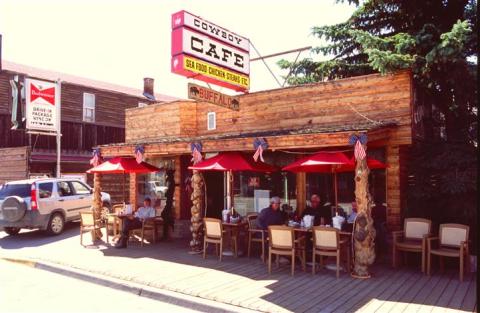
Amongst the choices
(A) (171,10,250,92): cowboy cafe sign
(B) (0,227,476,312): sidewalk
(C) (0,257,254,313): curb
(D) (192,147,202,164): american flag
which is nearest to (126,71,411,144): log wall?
(A) (171,10,250,92): cowboy cafe sign

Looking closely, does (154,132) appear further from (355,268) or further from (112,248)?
(355,268)

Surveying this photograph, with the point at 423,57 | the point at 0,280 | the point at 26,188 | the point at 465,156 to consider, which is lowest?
the point at 0,280

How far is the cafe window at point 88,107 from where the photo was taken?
84.1 feet

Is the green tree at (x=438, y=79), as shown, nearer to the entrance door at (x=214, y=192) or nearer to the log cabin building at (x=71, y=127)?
the entrance door at (x=214, y=192)

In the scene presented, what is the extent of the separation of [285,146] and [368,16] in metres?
6.47

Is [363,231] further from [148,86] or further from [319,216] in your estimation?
[148,86]

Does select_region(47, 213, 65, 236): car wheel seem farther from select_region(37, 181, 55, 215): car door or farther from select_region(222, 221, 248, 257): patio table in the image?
select_region(222, 221, 248, 257): patio table

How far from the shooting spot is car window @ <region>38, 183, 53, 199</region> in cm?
1298

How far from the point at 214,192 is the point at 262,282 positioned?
7150 mm

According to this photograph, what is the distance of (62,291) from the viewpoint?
7.41 meters

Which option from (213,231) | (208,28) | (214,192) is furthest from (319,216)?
(214,192)

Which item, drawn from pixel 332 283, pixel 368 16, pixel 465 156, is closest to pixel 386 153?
pixel 465 156

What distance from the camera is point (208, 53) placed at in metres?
9.33

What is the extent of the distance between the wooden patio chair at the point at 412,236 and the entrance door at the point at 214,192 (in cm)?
688
